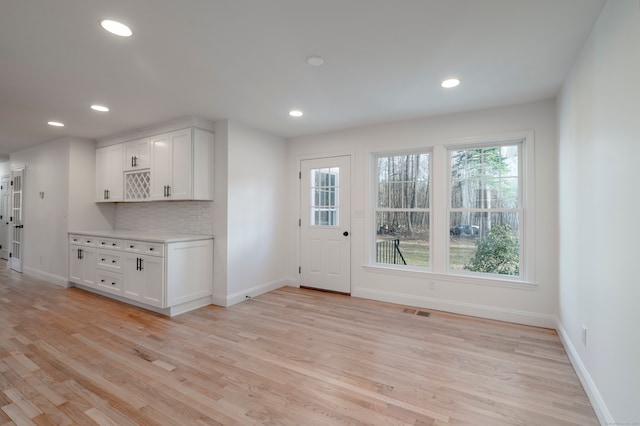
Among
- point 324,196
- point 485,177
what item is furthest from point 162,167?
point 485,177

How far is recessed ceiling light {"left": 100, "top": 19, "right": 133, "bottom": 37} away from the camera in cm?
195

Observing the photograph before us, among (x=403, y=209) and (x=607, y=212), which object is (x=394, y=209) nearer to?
(x=403, y=209)

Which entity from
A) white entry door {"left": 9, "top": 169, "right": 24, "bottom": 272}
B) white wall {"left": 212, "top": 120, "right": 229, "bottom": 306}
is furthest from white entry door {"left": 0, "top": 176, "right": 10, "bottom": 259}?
white wall {"left": 212, "top": 120, "right": 229, "bottom": 306}

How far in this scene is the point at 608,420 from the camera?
1.70 metres

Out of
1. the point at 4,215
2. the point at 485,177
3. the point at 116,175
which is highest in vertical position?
the point at 116,175

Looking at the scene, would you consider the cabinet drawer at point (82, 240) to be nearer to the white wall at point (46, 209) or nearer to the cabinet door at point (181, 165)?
the white wall at point (46, 209)

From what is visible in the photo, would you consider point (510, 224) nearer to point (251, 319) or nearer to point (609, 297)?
point (609, 297)

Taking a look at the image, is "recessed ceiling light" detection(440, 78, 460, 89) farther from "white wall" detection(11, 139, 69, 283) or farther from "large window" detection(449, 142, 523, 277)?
"white wall" detection(11, 139, 69, 283)

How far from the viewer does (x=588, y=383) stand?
6.75ft

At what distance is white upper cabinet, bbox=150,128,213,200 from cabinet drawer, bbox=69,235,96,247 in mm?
1188

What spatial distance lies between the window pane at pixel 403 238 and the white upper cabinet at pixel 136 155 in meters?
3.52

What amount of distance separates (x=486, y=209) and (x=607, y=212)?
75.7 inches

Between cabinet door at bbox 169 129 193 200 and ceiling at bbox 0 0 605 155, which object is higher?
ceiling at bbox 0 0 605 155

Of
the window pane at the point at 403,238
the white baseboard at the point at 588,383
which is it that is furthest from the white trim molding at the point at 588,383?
the window pane at the point at 403,238
